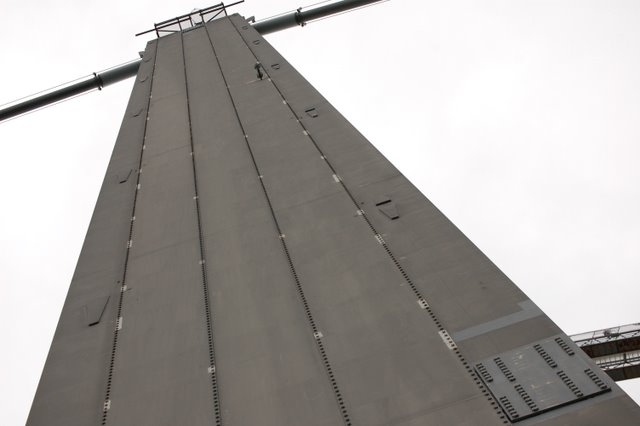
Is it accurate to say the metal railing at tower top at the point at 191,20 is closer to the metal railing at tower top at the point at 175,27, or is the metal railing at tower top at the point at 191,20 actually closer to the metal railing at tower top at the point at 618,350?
the metal railing at tower top at the point at 175,27

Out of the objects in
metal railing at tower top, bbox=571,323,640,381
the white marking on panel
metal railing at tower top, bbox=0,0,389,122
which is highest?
metal railing at tower top, bbox=0,0,389,122

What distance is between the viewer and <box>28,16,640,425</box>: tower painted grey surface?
21.3 ft

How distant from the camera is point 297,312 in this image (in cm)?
806

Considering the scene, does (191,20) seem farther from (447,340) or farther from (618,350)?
(447,340)

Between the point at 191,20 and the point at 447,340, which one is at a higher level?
the point at 191,20

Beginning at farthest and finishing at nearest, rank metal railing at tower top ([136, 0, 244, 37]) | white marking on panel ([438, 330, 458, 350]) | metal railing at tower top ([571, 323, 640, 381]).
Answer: metal railing at tower top ([136, 0, 244, 37]), metal railing at tower top ([571, 323, 640, 381]), white marking on panel ([438, 330, 458, 350])

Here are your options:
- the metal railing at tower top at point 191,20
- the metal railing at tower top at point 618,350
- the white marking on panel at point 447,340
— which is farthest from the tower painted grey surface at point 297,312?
the metal railing at tower top at point 191,20

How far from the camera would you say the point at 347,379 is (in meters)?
6.87

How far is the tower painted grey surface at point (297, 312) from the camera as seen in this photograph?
650 cm

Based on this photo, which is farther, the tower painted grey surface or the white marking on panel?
the white marking on panel

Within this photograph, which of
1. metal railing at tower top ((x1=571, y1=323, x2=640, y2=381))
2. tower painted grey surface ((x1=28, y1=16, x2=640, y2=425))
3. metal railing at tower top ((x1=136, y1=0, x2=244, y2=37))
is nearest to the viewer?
tower painted grey surface ((x1=28, y1=16, x2=640, y2=425))

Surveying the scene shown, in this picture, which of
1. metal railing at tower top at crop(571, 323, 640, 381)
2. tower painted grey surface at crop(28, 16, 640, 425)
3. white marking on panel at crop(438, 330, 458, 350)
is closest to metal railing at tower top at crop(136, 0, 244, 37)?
tower painted grey surface at crop(28, 16, 640, 425)

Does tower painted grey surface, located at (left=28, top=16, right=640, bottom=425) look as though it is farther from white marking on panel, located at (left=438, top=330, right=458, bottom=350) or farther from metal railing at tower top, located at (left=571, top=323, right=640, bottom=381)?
metal railing at tower top, located at (left=571, top=323, right=640, bottom=381)

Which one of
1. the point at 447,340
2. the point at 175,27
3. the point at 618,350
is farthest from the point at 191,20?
the point at 447,340
